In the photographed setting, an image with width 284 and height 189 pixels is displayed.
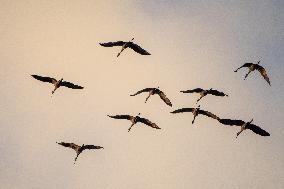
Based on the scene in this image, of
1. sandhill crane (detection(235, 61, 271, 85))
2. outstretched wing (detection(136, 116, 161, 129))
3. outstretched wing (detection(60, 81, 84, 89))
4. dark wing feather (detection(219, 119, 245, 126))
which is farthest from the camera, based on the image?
outstretched wing (detection(136, 116, 161, 129))

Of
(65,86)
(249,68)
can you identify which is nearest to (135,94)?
(65,86)

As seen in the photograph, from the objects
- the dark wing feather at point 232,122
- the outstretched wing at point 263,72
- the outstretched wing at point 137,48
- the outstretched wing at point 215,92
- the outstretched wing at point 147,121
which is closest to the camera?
the outstretched wing at point 137,48

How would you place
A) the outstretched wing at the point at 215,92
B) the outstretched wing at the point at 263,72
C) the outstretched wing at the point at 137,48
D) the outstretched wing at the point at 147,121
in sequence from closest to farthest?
the outstretched wing at the point at 137,48
the outstretched wing at the point at 263,72
the outstretched wing at the point at 215,92
the outstretched wing at the point at 147,121

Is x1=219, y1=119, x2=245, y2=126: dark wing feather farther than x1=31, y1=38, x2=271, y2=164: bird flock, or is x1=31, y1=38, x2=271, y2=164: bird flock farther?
x1=219, y1=119, x2=245, y2=126: dark wing feather

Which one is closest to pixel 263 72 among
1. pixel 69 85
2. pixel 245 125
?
pixel 245 125

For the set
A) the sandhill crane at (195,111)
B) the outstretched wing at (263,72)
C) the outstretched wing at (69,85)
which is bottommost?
the outstretched wing at (69,85)

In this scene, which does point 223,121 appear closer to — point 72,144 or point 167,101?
point 167,101

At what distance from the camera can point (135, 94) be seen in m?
40.4

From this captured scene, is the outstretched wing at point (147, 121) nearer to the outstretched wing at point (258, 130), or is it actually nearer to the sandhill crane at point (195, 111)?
the sandhill crane at point (195, 111)

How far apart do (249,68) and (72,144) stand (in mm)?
15830

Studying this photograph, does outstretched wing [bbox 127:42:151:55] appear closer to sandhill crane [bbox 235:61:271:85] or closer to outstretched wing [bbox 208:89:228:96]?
outstretched wing [bbox 208:89:228:96]

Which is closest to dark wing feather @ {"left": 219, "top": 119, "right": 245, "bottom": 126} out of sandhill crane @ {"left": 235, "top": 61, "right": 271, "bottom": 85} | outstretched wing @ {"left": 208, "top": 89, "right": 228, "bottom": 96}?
outstretched wing @ {"left": 208, "top": 89, "right": 228, "bottom": 96}

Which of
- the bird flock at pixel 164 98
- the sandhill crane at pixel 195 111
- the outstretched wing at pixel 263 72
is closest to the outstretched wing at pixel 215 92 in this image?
A: the bird flock at pixel 164 98

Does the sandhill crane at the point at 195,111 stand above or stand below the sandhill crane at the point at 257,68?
below
